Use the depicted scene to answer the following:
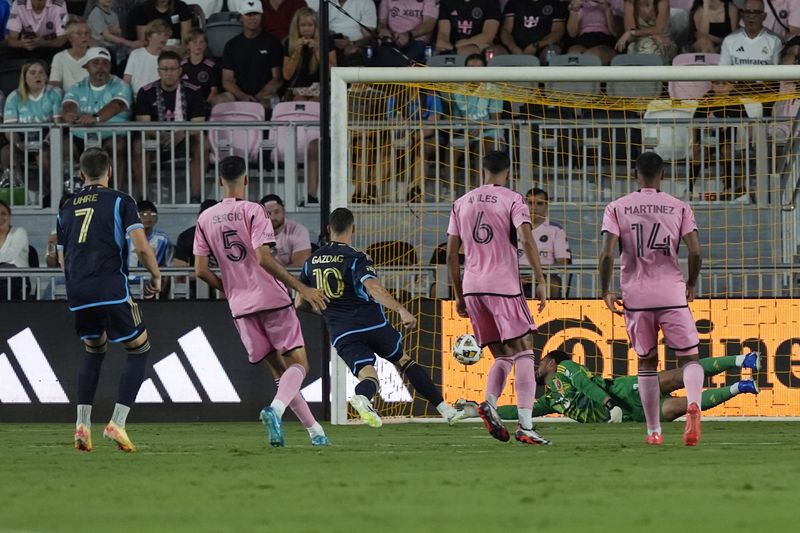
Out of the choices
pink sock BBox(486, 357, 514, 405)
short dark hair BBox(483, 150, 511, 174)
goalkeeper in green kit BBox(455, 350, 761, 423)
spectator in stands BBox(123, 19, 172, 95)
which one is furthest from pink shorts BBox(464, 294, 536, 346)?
spectator in stands BBox(123, 19, 172, 95)

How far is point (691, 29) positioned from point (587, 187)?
10.0 ft

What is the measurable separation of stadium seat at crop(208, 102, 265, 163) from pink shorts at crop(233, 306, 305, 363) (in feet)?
22.8

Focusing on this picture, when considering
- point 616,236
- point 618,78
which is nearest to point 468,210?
point 616,236

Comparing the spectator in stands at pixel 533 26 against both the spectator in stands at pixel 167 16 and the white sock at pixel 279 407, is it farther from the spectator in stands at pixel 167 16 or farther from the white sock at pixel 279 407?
the white sock at pixel 279 407

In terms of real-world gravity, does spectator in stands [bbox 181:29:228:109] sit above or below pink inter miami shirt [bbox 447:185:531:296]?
above

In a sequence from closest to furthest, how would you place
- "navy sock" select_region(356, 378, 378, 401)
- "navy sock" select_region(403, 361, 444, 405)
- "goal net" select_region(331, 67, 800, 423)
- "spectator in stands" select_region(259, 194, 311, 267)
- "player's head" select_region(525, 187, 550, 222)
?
"navy sock" select_region(356, 378, 378, 401), "navy sock" select_region(403, 361, 444, 405), "goal net" select_region(331, 67, 800, 423), "player's head" select_region(525, 187, 550, 222), "spectator in stands" select_region(259, 194, 311, 267)

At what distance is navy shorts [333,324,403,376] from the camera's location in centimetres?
1110

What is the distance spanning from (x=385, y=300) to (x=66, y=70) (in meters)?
9.13

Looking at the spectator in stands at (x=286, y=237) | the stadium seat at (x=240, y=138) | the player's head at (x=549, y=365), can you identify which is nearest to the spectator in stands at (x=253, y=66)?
the stadium seat at (x=240, y=138)

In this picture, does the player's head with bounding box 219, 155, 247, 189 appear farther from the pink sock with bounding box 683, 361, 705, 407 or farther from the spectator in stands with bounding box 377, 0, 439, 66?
the spectator in stands with bounding box 377, 0, 439, 66

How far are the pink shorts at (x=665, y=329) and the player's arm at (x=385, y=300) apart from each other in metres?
1.62

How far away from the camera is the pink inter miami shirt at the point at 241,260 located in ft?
31.6

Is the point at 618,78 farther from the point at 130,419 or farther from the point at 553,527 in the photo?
the point at 553,527

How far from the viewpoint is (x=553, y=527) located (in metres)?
4.58
